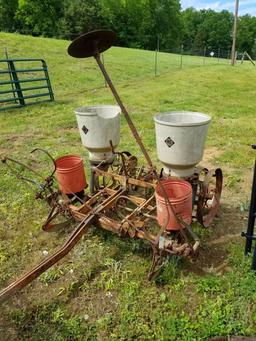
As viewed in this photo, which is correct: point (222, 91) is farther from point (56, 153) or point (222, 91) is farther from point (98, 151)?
point (98, 151)

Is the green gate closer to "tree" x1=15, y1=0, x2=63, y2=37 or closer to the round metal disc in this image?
the round metal disc

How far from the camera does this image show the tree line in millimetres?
47281

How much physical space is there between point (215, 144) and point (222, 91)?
6.39m

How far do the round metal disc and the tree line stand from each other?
26.8 m

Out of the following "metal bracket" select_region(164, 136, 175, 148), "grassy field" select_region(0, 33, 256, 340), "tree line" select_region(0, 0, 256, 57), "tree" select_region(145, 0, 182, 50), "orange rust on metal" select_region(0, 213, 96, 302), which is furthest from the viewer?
"tree" select_region(145, 0, 182, 50)

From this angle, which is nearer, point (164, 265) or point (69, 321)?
point (69, 321)

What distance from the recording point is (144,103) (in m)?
9.31

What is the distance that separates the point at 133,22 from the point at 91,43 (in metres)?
62.1

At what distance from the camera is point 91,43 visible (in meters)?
2.39

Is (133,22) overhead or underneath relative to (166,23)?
overhead

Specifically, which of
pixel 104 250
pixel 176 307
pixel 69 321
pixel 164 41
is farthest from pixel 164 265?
pixel 164 41

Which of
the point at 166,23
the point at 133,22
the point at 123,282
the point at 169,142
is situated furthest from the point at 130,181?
the point at 166,23

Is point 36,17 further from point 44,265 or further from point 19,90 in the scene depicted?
point 44,265

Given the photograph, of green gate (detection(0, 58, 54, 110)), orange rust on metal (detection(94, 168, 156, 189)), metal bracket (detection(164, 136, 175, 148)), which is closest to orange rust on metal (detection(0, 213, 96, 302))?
orange rust on metal (detection(94, 168, 156, 189))
